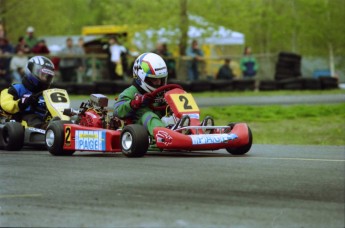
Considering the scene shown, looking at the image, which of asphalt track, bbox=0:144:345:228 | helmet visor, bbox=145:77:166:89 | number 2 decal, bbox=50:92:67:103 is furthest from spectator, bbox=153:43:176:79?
asphalt track, bbox=0:144:345:228

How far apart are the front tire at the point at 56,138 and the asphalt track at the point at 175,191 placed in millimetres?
630

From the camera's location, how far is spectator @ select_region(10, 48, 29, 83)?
74.1ft

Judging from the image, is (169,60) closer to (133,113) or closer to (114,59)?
(114,59)

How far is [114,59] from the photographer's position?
23578 mm

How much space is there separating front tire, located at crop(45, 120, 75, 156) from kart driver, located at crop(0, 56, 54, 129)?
1.07 meters

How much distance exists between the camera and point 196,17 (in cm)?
2786

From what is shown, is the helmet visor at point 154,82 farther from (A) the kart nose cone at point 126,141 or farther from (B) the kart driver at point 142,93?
(A) the kart nose cone at point 126,141

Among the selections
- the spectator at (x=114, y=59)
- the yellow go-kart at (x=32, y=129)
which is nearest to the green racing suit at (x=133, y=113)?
the yellow go-kart at (x=32, y=129)

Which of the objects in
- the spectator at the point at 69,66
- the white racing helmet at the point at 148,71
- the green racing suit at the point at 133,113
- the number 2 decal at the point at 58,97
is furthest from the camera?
the spectator at the point at 69,66

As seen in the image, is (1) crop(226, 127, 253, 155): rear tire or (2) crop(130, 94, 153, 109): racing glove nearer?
(1) crop(226, 127, 253, 155): rear tire

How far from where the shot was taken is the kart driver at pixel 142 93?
32.6ft

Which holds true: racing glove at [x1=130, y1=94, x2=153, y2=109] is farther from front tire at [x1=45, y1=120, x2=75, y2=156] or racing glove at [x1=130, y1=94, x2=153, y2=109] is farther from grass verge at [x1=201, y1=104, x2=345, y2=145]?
grass verge at [x1=201, y1=104, x2=345, y2=145]

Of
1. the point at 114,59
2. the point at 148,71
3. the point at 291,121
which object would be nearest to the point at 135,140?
the point at 148,71

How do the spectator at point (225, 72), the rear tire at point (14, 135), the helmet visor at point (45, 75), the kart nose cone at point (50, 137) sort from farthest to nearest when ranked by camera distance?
the spectator at point (225, 72)
the helmet visor at point (45, 75)
the rear tire at point (14, 135)
the kart nose cone at point (50, 137)
